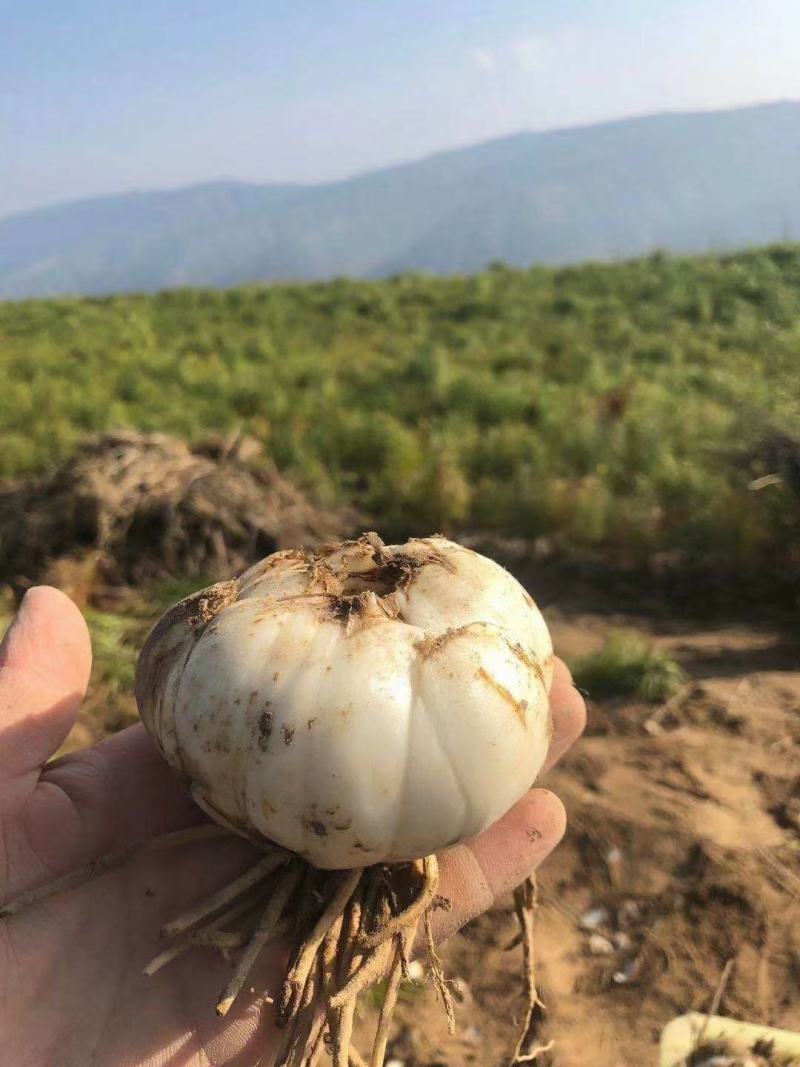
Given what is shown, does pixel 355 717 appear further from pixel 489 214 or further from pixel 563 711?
pixel 489 214

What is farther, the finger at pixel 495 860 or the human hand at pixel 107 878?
the finger at pixel 495 860

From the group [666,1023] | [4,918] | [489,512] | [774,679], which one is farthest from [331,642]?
[489,512]

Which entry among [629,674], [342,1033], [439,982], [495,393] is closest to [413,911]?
[439,982]

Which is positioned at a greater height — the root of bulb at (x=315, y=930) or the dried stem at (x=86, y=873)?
the dried stem at (x=86, y=873)

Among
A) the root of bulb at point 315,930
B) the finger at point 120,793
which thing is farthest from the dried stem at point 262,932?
the finger at point 120,793

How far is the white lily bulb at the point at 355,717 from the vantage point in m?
1.30

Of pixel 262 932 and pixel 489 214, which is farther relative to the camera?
pixel 489 214

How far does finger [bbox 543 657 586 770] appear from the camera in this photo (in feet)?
6.51

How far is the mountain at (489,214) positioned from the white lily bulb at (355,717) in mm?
62900

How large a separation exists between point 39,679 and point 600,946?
1.97 metres

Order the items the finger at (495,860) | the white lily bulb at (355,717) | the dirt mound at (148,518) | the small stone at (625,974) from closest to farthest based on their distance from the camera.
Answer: the white lily bulb at (355,717) → the finger at (495,860) → the small stone at (625,974) → the dirt mound at (148,518)

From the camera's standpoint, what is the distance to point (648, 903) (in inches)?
105

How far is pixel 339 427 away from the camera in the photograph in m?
7.80

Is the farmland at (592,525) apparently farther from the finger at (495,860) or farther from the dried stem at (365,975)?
the dried stem at (365,975)
